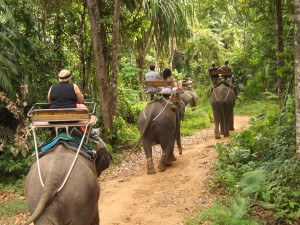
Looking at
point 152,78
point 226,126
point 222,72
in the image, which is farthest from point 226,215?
point 222,72

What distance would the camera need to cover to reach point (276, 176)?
701 centimetres

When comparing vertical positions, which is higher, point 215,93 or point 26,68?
point 26,68

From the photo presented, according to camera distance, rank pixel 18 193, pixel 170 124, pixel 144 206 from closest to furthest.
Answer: pixel 144 206 < pixel 18 193 < pixel 170 124

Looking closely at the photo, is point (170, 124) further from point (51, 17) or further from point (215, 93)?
point (51, 17)

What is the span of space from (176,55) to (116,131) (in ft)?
56.2

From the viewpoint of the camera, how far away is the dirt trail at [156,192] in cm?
712

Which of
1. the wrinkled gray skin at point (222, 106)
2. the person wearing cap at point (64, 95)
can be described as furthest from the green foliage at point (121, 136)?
the person wearing cap at point (64, 95)

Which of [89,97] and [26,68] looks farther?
[89,97]

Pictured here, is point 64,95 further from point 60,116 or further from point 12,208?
point 12,208

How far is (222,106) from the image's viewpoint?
42.9ft

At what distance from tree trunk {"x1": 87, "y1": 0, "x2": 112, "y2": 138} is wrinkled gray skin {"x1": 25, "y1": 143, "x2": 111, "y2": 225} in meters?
6.67

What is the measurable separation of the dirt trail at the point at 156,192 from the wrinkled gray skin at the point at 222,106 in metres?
1.95

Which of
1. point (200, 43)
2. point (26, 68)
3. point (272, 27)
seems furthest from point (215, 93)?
point (200, 43)

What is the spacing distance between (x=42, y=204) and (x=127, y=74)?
1194 centimetres
